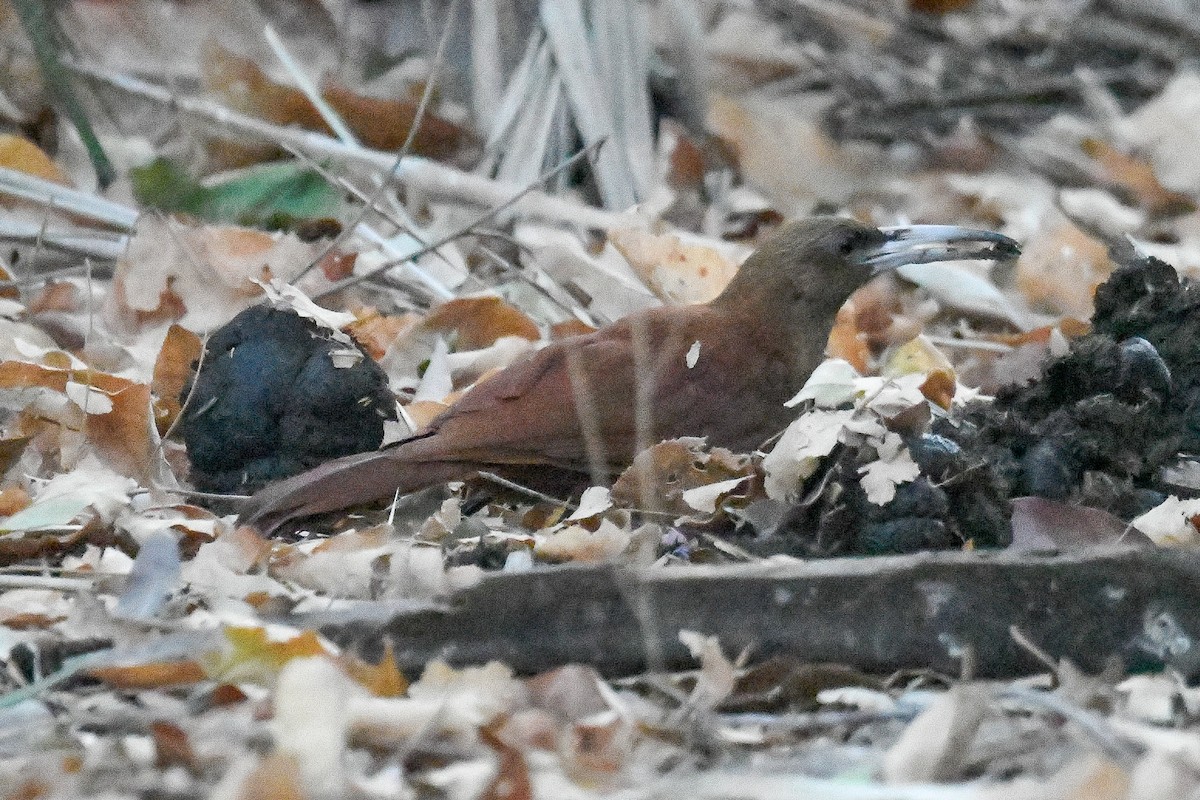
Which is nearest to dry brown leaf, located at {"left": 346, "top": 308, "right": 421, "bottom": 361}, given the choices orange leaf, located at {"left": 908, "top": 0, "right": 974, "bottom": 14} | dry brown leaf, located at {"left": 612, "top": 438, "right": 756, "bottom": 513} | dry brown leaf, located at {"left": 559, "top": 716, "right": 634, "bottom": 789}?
dry brown leaf, located at {"left": 612, "top": 438, "right": 756, "bottom": 513}

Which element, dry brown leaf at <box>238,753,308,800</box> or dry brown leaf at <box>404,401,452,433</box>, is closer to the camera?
dry brown leaf at <box>238,753,308,800</box>

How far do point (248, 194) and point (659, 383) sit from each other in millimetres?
2287

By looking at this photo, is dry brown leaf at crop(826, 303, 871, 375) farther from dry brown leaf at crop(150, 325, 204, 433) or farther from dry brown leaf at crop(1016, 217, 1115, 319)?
dry brown leaf at crop(150, 325, 204, 433)

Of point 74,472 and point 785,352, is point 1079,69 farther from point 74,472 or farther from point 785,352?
Result: point 74,472

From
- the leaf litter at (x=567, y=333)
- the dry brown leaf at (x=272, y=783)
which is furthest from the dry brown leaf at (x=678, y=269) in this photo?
the dry brown leaf at (x=272, y=783)

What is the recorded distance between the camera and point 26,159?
586cm

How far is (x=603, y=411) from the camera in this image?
4.05m

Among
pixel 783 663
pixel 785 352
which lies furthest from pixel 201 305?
pixel 783 663

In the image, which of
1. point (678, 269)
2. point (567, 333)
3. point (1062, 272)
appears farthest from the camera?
point (1062, 272)

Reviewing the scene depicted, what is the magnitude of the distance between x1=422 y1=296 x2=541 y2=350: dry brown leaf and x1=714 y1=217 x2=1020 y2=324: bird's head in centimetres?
65

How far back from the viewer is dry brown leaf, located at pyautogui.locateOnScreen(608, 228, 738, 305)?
18.0 feet

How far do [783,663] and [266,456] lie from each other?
1.69 m

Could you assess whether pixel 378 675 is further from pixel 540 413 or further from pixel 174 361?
pixel 174 361

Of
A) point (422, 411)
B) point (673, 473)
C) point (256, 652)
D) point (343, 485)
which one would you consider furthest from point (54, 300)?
point (256, 652)
